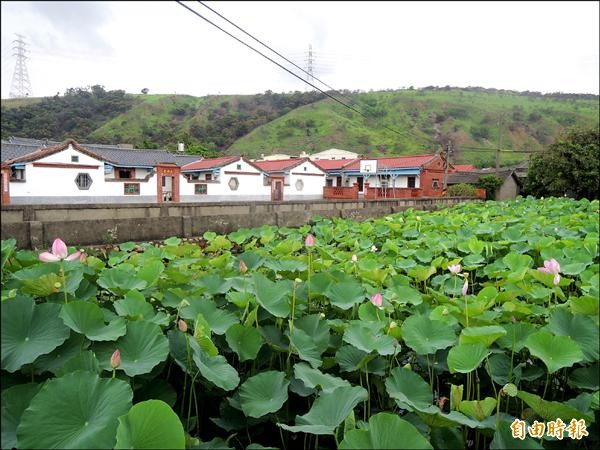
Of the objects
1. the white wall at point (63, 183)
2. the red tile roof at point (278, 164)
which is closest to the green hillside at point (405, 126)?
the red tile roof at point (278, 164)

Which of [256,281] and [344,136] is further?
[344,136]

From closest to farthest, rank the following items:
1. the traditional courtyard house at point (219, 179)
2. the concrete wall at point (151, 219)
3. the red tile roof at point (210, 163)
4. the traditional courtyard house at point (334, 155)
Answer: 1. the red tile roof at point (210, 163)
2. the traditional courtyard house at point (219, 179)
3. the concrete wall at point (151, 219)
4. the traditional courtyard house at point (334, 155)

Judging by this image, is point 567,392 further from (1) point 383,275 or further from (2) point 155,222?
(2) point 155,222

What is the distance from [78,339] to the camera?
3.36 ft

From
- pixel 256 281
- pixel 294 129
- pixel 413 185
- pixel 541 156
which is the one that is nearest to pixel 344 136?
pixel 294 129

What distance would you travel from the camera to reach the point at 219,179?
2494mm

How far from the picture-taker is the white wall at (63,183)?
1.06 meters

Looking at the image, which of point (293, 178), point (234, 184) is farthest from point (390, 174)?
point (234, 184)

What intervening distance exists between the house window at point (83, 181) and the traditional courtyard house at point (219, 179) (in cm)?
53

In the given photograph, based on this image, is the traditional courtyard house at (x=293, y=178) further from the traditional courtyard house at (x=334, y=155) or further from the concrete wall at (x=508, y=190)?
the concrete wall at (x=508, y=190)

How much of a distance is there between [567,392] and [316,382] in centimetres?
92

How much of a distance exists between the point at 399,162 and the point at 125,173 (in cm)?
420

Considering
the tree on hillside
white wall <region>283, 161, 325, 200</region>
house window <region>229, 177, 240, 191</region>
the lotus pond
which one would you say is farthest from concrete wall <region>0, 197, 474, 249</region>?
the tree on hillside

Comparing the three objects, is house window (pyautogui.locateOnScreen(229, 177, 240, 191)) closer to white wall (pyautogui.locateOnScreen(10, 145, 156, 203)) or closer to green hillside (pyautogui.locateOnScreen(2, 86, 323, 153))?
green hillside (pyautogui.locateOnScreen(2, 86, 323, 153))
